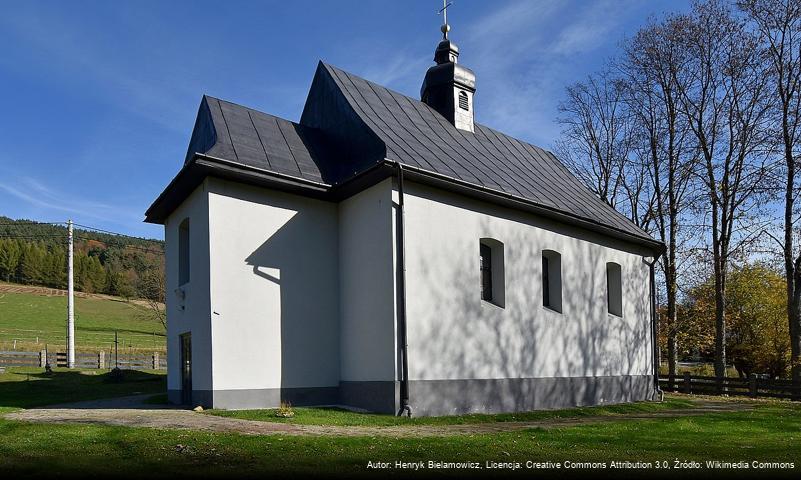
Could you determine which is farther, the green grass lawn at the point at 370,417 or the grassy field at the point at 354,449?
the green grass lawn at the point at 370,417

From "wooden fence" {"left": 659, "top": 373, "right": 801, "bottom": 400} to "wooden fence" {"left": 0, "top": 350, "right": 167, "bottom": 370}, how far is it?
900 inches

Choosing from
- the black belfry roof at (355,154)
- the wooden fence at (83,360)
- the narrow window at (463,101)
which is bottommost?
the wooden fence at (83,360)

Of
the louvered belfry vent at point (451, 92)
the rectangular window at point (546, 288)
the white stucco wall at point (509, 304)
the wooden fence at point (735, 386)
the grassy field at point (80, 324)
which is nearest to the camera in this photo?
the white stucco wall at point (509, 304)

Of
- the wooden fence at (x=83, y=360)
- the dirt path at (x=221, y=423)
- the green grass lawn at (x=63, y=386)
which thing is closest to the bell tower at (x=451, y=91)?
the dirt path at (x=221, y=423)

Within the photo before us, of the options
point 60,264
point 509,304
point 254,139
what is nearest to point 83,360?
point 254,139

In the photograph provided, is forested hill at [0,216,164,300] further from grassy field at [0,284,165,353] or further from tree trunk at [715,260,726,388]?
tree trunk at [715,260,726,388]

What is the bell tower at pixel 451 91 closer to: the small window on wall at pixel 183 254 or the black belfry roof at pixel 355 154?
the black belfry roof at pixel 355 154

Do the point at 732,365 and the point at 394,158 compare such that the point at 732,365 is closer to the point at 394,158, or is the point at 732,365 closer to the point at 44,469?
the point at 394,158

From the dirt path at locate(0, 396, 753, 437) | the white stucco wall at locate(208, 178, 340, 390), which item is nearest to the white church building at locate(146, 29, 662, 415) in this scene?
the white stucco wall at locate(208, 178, 340, 390)

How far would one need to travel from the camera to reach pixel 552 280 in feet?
53.6

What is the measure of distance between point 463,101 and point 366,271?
28.0 feet

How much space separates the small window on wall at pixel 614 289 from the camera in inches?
725

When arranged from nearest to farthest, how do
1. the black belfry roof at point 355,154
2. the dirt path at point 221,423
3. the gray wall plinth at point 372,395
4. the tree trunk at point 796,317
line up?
1. the dirt path at point 221,423
2. the gray wall plinth at point 372,395
3. the black belfry roof at point 355,154
4. the tree trunk at point 796,317

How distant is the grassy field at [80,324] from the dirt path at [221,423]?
2820 centimetres
